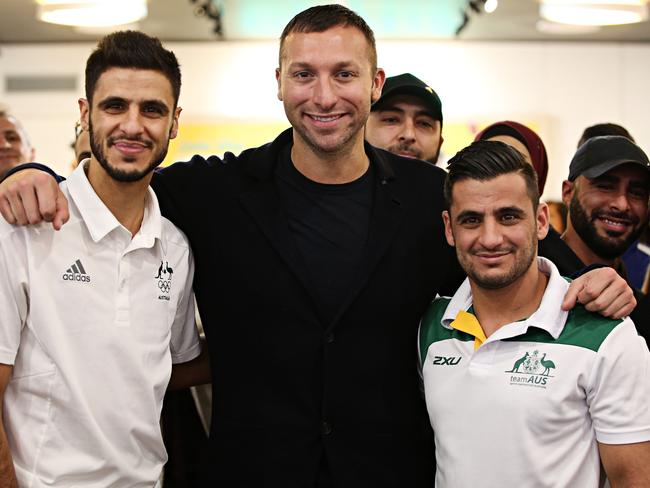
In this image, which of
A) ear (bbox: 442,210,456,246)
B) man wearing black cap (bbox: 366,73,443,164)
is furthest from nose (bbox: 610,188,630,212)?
ear (bbox: 442,210,456,246)

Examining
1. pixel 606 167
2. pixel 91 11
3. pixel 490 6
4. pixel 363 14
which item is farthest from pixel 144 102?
pixel 363 14

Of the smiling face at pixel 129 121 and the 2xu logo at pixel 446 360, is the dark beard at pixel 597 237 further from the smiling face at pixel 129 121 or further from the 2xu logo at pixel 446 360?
the smiling face at pixel 129 121

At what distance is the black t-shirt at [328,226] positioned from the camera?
246cm

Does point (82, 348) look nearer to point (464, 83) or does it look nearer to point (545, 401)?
point (545, 401)

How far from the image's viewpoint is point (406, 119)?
3410 mm

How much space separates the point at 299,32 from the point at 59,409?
1233mm

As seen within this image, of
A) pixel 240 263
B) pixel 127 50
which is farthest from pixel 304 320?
pixel 127 50

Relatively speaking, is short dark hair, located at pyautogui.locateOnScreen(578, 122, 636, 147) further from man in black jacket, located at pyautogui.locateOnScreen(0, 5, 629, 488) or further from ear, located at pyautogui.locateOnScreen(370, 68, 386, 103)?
man in black jacket, located at pyautogui.locateOnScreen(0, 5, 629, 488)

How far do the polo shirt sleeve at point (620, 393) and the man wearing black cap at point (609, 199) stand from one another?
41.1 inches

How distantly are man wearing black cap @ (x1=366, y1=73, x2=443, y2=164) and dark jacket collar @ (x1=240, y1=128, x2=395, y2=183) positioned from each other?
642mm

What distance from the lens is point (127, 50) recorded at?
2.34 m

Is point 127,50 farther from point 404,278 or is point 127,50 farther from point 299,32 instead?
point 404,278

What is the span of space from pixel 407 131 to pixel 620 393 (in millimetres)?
1544

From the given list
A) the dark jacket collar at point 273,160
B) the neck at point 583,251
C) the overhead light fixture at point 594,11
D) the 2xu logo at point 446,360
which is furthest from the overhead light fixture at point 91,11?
the 2xu logo at point 446,360
